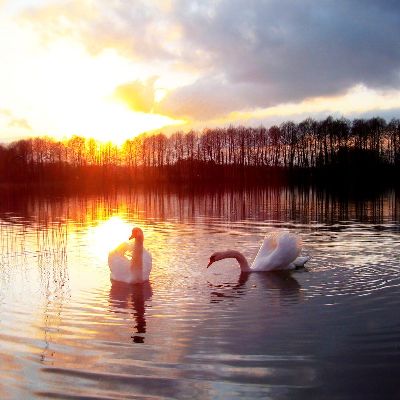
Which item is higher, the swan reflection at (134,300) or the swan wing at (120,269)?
the swan wing at (120,269)

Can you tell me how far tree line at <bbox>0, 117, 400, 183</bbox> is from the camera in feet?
354

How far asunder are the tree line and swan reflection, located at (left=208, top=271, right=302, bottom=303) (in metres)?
89.6

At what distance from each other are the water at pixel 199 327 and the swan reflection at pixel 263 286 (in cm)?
4

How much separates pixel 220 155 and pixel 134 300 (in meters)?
111

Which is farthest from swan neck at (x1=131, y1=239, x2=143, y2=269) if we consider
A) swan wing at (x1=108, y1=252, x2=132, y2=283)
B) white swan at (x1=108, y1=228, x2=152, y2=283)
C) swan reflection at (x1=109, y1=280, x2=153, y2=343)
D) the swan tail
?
the swan tail

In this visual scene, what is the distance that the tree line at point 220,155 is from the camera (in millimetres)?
107875

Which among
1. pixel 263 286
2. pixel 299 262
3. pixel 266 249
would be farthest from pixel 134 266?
pixel 299 262

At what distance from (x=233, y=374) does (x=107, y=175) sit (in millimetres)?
117831

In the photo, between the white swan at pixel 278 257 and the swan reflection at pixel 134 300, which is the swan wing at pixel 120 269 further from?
the white swan at pixel 278 257

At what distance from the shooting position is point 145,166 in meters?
130

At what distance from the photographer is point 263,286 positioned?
44.5 ft

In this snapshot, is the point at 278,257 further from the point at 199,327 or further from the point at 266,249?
the point at 199,327

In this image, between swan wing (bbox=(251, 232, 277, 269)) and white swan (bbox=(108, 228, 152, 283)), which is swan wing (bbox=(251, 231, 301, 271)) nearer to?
swan wing (bbox=(251, 232, 277, 269))

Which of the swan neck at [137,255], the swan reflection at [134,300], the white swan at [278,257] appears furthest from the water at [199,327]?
the swan neck at [137,255]
